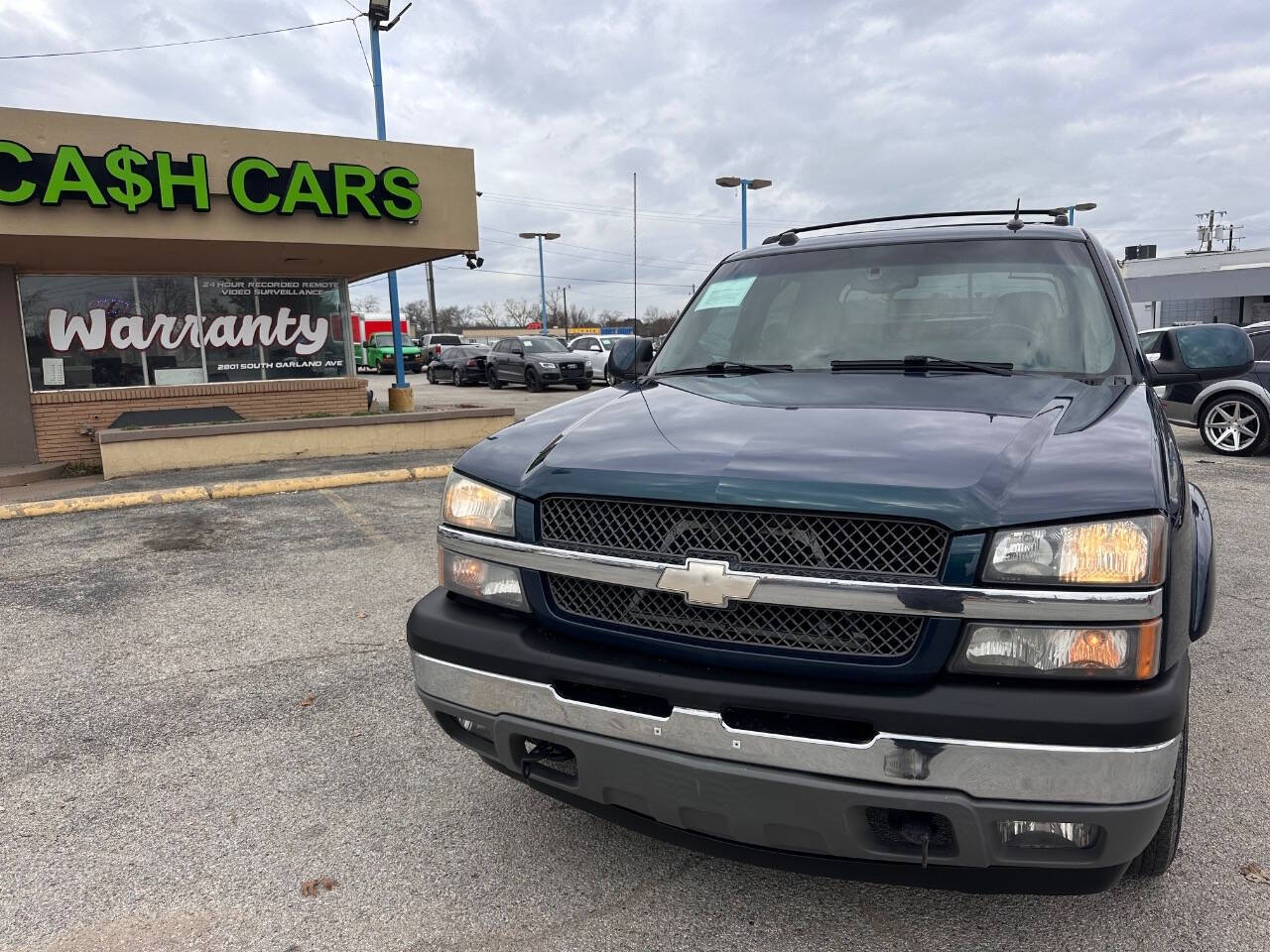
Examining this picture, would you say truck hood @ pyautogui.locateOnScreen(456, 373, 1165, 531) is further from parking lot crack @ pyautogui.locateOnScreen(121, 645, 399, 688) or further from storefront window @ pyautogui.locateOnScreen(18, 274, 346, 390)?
storefront window @ pyautogui.locateOnScreen(18, 274, 346, 390)

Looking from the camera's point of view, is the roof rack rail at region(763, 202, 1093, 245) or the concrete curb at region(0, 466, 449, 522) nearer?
the roof rack rail at region(763, 202, 1093, 245)

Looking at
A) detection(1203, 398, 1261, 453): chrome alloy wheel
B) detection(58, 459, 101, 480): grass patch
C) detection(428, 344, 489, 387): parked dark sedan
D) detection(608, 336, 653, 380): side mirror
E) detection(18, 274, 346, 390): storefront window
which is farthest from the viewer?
detection(428, 344, 489, 387): parked dark sedan

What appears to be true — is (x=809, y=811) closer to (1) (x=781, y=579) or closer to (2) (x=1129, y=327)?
(1) (x=781, y=579)

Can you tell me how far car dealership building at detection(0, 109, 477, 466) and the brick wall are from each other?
0.02 meters

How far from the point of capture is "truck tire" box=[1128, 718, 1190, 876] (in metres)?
2.16

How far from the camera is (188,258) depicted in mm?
11805

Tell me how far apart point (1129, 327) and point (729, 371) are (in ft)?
4.66

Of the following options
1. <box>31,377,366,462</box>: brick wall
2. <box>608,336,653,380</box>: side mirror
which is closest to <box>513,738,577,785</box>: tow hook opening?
<box>608,336,653,380</box>: side mirror

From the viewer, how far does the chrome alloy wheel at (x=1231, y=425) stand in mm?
10297

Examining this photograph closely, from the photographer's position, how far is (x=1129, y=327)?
3.04 metres

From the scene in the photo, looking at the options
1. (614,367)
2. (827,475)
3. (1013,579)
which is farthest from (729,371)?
(1013,579)

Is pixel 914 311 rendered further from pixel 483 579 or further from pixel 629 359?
pixel 483 579

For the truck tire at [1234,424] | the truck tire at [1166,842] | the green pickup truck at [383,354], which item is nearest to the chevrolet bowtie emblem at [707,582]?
the truck tire at [1166,842]

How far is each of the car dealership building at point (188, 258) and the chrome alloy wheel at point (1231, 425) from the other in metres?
10.3
